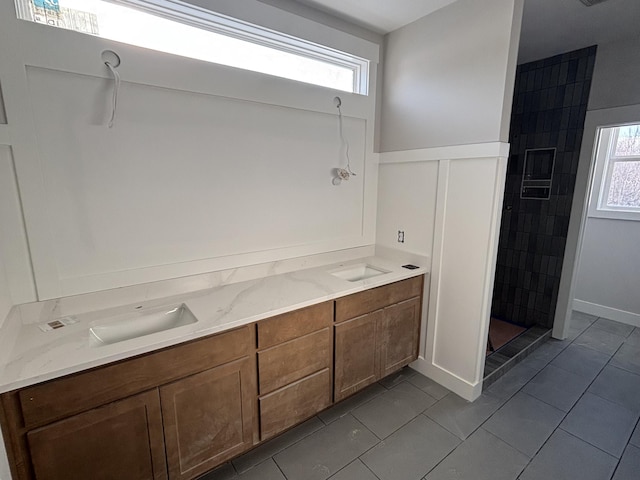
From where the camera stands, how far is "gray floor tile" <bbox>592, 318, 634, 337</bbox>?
122 inches

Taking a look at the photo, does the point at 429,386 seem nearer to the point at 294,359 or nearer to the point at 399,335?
the point at 399,335

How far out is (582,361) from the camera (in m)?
2.62

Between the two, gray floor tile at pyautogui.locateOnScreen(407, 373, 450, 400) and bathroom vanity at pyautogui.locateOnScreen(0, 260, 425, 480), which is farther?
gray floor tile at pyautogui.locateOnScreen(407, 373, 450, 400)

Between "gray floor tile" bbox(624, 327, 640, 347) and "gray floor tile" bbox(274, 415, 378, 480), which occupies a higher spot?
"gray floor tile" bbox(624, 327, 640, 347)

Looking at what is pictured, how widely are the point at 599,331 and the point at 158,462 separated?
13.0ft

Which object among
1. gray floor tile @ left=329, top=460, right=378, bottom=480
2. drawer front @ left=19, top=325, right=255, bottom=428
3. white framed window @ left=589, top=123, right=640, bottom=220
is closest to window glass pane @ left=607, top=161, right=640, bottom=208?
white framed window @ left=589, top=123, right=640, bottom=220

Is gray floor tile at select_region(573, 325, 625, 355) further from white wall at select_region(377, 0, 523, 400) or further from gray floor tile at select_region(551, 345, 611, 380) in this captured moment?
white wall at select_region(377, 0, 523, 400)

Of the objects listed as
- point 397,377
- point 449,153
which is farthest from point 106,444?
point 449,153

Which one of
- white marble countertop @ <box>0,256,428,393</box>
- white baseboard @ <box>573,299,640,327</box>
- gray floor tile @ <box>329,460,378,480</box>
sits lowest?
gray floor tile @ <box>329,460,378,480</box>

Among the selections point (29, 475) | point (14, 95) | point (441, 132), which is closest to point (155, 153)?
point (14, 95)

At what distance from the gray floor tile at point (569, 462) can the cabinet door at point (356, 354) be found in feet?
3.10

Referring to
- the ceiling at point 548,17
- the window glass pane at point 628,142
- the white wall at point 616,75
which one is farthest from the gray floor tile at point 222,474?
the window glass pane at point 628,142

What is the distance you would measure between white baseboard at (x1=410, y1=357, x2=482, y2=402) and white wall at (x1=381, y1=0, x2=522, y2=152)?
166 cm

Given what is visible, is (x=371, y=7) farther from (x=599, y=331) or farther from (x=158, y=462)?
(x=599, y=331)
